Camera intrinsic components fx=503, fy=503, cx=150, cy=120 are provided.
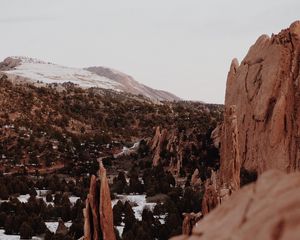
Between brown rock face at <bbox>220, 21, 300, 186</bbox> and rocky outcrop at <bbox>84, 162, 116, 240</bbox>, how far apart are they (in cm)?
1241

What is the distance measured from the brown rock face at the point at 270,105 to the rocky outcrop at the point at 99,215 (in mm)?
12415

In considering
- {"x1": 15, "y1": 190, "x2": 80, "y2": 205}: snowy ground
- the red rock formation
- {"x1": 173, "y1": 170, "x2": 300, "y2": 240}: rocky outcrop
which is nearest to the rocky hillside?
{"x1": 15, "y1": 190, "x2": 80, "y2": 205}: snowy ground

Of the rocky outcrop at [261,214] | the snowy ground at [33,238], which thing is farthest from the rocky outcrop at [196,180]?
the rocky outcrop at [261,214]

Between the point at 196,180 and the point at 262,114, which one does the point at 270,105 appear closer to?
the point at 262,114

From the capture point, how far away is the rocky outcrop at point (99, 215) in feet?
53.8

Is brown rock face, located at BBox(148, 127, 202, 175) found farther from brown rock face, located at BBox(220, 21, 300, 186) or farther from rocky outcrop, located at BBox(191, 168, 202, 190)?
brown rock face, located at BBox(220, 21, 300, 186)

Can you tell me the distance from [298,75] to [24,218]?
18.3m

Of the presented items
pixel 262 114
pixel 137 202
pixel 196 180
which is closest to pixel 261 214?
pixel 262 114

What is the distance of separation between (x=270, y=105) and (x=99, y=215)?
739 inches

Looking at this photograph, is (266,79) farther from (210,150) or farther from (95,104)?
(95,104)

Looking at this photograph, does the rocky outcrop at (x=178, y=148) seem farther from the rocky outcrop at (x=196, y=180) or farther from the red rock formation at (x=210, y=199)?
the red rock formation at (x=210, y=199)

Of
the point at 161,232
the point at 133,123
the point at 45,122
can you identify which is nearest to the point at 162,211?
the point at 161,232

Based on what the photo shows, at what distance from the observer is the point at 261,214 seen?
9.02 ft

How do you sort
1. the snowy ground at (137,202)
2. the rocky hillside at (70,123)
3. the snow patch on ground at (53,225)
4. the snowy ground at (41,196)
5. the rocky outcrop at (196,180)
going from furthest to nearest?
the rocky hillside at (70,123), the rocky outcrop at (196,180), the snowy ground at (41,196), the snowy ground at (137,202), the snow patch on ground at (53,225)
